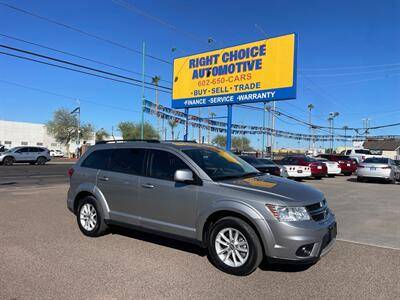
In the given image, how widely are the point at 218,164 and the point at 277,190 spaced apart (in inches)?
48.6

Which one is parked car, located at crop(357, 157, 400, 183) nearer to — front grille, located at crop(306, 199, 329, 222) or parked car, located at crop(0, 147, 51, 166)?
front grille, located at crop(306, 199, 329, 222)

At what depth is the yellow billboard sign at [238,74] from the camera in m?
17.8

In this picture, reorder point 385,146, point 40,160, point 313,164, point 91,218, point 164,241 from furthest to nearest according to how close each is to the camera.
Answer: point 385,146, point 40,160, point 313,164, point 91,218, point 164,241

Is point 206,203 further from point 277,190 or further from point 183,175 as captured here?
point 277,190

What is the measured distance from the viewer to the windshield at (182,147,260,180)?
5.63 metres

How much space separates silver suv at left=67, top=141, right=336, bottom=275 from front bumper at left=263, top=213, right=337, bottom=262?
0.01m

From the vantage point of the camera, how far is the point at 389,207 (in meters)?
10.8

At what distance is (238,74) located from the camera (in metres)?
19.2

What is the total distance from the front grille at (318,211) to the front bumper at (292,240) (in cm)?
15

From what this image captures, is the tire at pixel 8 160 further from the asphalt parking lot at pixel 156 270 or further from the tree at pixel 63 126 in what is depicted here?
the tree at pixel 63 126

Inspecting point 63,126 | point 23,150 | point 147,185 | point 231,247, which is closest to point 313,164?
point 147,185

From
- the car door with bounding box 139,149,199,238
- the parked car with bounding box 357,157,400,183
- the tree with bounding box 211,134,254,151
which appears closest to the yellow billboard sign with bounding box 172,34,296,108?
the parked car with bounding box 357,157,400,183

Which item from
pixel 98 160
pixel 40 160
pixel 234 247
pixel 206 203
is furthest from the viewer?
pixel 40 160

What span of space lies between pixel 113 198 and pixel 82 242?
0.90m
